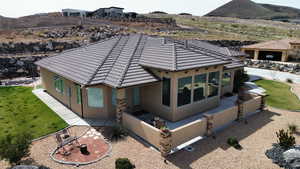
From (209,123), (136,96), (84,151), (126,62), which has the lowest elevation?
(84,151)

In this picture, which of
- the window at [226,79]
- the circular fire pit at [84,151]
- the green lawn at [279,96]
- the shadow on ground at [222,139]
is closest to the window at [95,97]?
the circular fire pit at [84,151]

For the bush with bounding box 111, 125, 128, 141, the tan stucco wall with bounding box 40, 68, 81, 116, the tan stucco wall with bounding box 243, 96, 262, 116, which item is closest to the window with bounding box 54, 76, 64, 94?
the tan stucco wall with bounding box 40, 68, 81, 116

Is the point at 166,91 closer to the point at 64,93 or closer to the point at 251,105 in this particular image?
the point at 251,105

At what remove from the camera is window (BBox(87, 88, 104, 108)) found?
13.6 meters

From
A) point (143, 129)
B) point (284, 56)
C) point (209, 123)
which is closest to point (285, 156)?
point (209, 123)

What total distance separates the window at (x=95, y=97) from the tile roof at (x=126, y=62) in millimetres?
903

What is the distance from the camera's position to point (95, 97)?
13812mm

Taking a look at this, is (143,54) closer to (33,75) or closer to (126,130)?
(126,130)

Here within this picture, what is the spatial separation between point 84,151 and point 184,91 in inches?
275

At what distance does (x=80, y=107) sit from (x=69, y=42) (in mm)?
24208

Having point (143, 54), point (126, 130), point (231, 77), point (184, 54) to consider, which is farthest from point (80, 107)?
point (231, 77)

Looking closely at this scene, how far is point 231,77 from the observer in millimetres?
19859

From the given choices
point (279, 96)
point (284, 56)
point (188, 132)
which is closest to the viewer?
point (188, 132)

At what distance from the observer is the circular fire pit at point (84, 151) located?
9.59m
